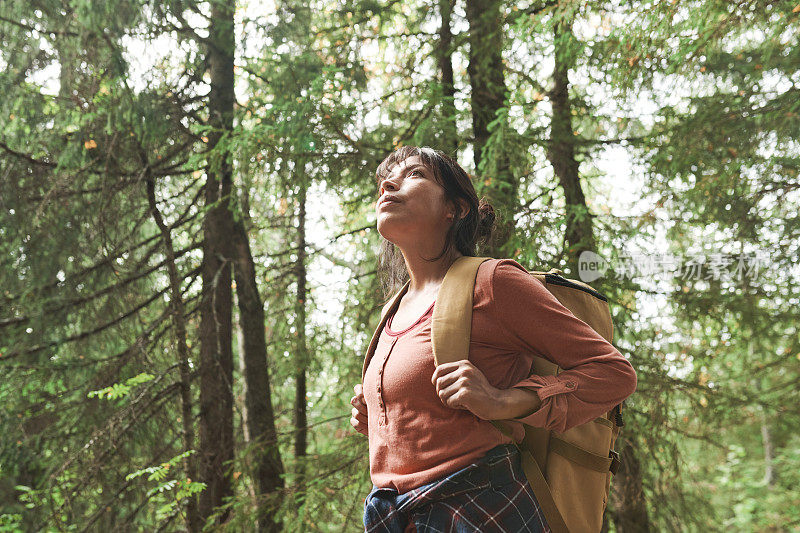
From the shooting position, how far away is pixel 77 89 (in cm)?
549

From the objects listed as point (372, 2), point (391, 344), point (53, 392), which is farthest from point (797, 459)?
point (391, 344)

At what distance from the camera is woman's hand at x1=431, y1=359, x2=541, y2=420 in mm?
1423

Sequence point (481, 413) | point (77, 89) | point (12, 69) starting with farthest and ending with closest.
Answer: point (12, 69)
point (77, 89)
point (481, 413)

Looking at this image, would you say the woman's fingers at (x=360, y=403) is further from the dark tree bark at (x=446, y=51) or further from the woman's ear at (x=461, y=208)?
the dark tree bark at (x=446, y=51)

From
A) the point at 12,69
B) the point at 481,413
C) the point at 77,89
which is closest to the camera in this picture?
the point at 481,413

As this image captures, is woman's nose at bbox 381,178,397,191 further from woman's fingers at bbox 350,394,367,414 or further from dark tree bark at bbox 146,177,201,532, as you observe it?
dark tree bark at bbox 146,177,201,532

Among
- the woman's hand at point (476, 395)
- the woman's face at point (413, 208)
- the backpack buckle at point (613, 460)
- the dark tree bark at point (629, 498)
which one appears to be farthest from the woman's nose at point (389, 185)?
the dark tree bark at point (629, 498)

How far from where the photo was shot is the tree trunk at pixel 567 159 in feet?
13.5

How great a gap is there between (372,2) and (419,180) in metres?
4.33

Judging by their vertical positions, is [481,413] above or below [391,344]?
below

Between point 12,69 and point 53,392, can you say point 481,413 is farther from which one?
point 12,69

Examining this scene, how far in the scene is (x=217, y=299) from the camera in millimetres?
5734

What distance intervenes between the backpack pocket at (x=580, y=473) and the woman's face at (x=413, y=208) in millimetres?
598

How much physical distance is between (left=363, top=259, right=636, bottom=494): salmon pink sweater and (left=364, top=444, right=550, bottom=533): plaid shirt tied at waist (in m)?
0.02
